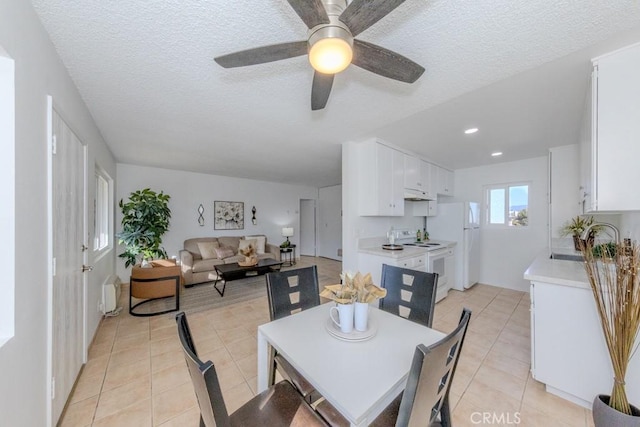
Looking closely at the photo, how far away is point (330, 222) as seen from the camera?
754 cm

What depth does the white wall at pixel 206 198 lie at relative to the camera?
4770 mm

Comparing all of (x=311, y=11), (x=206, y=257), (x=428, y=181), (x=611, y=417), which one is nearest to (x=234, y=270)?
(x=206, y=257)

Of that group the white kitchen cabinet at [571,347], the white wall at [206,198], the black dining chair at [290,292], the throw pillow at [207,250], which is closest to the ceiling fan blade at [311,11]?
the black dining chair at [290,292]

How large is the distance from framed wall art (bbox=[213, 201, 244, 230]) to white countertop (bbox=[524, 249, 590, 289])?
18.6 ft

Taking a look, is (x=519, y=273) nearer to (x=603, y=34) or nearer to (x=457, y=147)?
(x=457, y=147)

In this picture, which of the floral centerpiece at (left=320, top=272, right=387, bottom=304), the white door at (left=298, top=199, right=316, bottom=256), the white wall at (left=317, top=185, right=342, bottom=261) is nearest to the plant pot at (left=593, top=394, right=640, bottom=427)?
the floral centerpiece at (left=320, top=272, right=387, bottom=304)

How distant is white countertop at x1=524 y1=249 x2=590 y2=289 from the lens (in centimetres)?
164

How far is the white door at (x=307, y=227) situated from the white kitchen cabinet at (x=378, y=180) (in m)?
4.77

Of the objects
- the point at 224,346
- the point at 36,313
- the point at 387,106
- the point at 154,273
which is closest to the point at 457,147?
the point at 387,106

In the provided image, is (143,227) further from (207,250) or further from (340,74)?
(340,74)

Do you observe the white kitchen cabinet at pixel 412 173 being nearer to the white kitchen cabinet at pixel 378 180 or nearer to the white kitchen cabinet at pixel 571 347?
the white kitchen cabinet at pixel 378 180

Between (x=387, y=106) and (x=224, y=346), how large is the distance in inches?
112

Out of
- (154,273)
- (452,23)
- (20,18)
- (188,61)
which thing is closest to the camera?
(20,18)

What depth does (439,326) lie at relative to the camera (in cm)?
279
